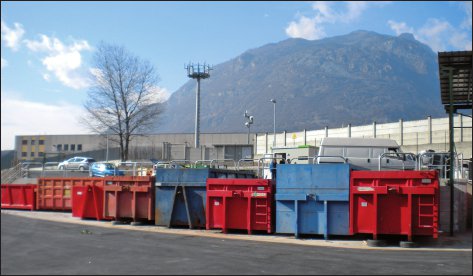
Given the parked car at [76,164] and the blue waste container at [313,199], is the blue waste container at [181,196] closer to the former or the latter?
the blue waste container at [313,199]

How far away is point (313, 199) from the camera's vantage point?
1585 cm

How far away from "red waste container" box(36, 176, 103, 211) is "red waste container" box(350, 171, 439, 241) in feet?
42.6

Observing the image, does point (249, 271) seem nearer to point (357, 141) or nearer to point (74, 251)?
point (74, 251)

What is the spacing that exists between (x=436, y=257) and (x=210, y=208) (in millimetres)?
7562

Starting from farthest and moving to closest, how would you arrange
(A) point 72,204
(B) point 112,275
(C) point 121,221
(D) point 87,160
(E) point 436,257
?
(D) point 87,160 < (A) point 72,204 < (C) point 121,221 < (E) point 436,257 < (B) point 112,275

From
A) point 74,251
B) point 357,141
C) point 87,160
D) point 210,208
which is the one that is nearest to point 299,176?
point 210,208

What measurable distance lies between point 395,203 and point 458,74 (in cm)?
614

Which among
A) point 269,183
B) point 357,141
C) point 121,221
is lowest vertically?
point 121,221

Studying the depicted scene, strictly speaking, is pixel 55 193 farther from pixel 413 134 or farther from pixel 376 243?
pixel 413 134

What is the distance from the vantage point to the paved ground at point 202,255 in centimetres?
817

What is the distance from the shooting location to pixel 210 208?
17.2 metres

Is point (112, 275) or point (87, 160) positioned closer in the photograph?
point (112, 275)

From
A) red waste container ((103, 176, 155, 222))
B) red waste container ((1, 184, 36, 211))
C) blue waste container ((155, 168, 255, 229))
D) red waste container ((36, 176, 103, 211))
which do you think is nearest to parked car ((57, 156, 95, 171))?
red waste container ((1, 184, 36, 211))

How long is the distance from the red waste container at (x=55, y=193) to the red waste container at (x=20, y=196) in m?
0.46
